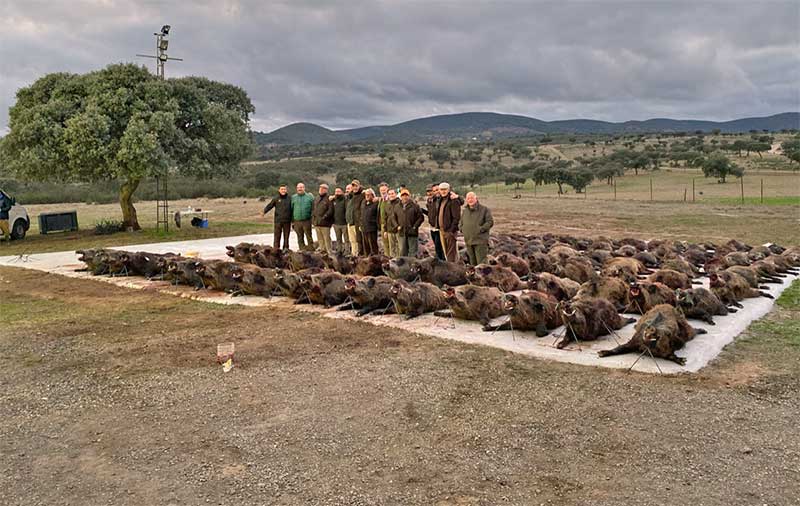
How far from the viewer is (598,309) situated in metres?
7.89

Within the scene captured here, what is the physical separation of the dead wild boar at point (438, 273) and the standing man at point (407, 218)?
1611 mm

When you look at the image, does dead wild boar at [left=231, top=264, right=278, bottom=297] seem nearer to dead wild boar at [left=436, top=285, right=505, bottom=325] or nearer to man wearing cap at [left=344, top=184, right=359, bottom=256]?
man wearing cap at [left=344, top=184, right=359, bottom=256]

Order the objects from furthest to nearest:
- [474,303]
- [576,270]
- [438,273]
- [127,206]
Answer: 1. [127,206]
2. [576,270]
3. [438,273]
4. [474,303]

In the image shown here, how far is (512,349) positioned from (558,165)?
54361 mm

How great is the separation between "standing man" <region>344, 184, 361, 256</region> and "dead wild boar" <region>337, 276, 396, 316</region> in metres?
4.24

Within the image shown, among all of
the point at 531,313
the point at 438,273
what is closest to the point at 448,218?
the point at 438,273

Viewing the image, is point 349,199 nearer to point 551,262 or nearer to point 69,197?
point 551,262

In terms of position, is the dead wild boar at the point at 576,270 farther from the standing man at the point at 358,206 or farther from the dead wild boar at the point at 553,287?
the standing man at the point at 358,206

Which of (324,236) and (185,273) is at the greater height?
(324,236)

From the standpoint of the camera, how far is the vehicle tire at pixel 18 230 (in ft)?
67.4

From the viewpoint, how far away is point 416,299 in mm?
9258

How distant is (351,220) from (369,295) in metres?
4.54

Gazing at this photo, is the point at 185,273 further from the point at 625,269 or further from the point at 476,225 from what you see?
the point at 625,269

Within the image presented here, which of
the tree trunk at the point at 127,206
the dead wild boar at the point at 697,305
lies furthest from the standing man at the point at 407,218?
the tree trunk at the point at 127,206
